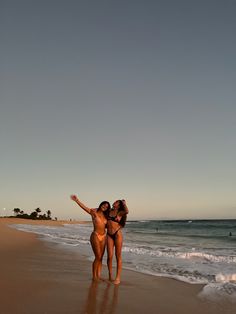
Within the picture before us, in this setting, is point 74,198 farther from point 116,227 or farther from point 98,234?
point 116,227

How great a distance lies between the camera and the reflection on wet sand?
5.77 metres

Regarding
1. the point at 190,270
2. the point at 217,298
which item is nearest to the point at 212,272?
the point at 190,270

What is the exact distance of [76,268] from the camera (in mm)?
10656

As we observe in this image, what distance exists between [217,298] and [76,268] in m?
4.69

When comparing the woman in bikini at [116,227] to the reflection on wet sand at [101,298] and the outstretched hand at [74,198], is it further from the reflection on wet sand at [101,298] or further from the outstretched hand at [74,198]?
the outstretched hand at [74,198]

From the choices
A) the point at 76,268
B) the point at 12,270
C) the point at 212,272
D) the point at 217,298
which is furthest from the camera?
the point at 212,272

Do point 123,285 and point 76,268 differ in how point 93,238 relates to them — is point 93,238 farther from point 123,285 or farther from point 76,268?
point 76,268

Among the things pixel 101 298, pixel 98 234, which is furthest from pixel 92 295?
pixel 98 234

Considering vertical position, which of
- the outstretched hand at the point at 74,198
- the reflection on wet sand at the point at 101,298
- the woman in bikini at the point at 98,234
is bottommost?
the reflection on wet sand at the point at 101,298

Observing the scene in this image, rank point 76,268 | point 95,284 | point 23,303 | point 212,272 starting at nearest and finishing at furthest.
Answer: point 23,303 → point 95,284 → point 76,268 → point 212,272

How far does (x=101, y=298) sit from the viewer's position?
21.6 feet

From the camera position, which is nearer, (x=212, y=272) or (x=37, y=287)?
(x=37, y=287)

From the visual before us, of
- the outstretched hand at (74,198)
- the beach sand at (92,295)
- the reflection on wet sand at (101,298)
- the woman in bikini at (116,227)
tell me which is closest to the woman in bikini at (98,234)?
the outstretched hand at (74,198)

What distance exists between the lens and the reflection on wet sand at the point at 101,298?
5.77 meters
